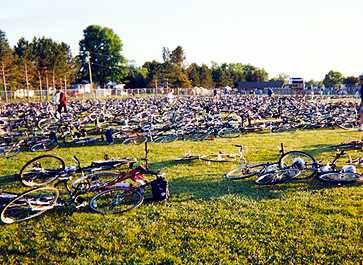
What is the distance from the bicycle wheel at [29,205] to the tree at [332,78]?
84.5 m

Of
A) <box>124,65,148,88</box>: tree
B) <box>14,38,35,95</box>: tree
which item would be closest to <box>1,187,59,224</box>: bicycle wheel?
<box>14,38,35,95</box>: tree

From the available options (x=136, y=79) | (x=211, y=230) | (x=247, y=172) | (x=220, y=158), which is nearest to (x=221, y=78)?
(x=136, y=79)

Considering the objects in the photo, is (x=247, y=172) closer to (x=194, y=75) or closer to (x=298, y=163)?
(x=298, y=163)

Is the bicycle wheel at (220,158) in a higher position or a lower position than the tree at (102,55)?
lower

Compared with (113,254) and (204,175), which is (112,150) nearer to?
(204,175)

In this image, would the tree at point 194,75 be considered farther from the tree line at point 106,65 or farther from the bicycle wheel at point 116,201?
the bicycle wheel at point 116,201

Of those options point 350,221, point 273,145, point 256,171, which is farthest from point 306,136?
point 350,221

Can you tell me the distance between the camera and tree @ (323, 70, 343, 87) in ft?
270

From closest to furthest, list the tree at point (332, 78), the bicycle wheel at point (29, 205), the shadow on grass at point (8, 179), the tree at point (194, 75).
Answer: the bicycle wheel at point (29, 205), the shadow on grass at point (8, 179), the tree at point (194, 75), the tree at point (332, 78)

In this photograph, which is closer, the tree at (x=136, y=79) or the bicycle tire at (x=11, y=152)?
the bicycle tire at (x=11, y=152)

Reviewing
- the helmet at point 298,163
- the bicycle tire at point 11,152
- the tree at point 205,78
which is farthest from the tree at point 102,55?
the helmet at point 298,163

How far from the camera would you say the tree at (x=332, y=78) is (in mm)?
82169

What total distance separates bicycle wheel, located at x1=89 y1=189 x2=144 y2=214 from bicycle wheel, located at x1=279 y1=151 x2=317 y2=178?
2908mm

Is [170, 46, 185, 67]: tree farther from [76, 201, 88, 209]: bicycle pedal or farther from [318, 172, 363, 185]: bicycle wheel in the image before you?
[76, 201, 88, 209]: bicycle pedal
